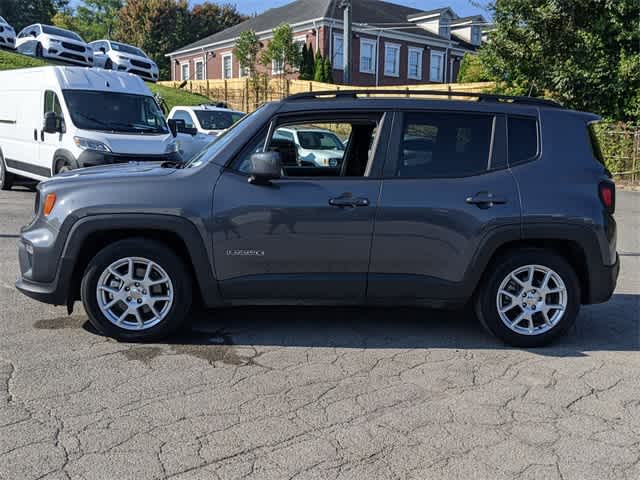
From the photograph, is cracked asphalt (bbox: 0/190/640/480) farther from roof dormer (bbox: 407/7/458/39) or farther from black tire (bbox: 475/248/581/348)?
roof dormer (bbox: 407/7/458/39)

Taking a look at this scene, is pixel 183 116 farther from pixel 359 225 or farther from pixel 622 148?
pixel 359 225

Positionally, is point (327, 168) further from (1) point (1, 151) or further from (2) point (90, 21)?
(2) point (90, 21)

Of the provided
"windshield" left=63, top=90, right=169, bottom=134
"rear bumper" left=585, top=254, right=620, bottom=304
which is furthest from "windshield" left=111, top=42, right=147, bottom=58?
"rear bumper" left=585, top=254, right=620, bottom=304

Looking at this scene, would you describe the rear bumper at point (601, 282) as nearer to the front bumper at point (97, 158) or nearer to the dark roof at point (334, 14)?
the front bumper at point (97, 158)

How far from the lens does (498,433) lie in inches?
141

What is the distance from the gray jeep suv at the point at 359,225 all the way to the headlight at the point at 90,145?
6142 mm

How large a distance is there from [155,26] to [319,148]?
61.7 meters

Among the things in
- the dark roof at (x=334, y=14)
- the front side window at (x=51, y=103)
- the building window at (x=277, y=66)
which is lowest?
the front side window at (x=51, y=103)

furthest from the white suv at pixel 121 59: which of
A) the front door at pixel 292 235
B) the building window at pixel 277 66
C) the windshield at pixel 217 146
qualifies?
the front door at pixel 292 235

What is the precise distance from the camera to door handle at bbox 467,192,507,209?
4820 mm

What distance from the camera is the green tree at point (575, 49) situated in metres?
18.0

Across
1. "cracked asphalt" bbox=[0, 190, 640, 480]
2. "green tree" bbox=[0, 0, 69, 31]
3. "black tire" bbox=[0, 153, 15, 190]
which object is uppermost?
"green tree" bbox=[0, 0, 69, 31]

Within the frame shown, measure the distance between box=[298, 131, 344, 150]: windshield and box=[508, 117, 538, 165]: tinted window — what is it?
1378 millimetres

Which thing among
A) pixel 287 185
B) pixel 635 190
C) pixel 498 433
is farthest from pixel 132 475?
Result: pixel 635 190
